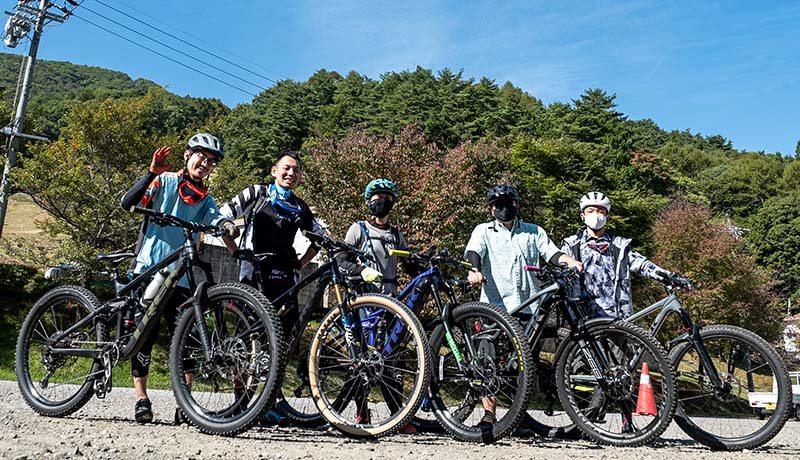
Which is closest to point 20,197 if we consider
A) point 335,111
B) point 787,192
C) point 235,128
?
point 235,128

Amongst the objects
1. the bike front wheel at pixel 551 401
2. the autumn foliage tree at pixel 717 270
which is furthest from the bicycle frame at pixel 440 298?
the autumn foliage tree at pixel 717 270

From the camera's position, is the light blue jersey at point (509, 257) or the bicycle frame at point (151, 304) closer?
the bicycle frame at point (151, 304)

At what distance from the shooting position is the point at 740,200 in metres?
65.7

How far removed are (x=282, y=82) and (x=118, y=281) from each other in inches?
2796

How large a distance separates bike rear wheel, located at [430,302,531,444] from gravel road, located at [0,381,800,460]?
172 mm

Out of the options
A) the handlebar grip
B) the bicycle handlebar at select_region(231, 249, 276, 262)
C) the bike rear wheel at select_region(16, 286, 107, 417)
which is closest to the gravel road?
the bike rear wheel at select_region(16, 286, 107, 417)

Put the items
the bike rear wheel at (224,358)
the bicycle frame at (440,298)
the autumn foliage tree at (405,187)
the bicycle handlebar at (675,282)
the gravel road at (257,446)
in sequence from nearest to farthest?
the gravel road at (257,446), the bike rear wheel at (224,358), the bicycle frame at (440,298), the bicycle handlebar at (675,282), the autumn foliage tree at (405,187)

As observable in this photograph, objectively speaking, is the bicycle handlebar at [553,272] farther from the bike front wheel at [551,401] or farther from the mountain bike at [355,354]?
the mountain bike at [355,354]

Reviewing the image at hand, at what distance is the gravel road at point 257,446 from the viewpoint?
295 centimetres

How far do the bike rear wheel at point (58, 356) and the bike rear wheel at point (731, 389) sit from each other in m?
4.43

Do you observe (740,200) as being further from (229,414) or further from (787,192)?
(229,414)

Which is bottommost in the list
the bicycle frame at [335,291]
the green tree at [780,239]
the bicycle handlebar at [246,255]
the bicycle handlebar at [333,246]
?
the bicycle frame at [335,291]

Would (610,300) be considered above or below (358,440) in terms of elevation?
above

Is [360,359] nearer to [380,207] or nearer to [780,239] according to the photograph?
[380,207]
